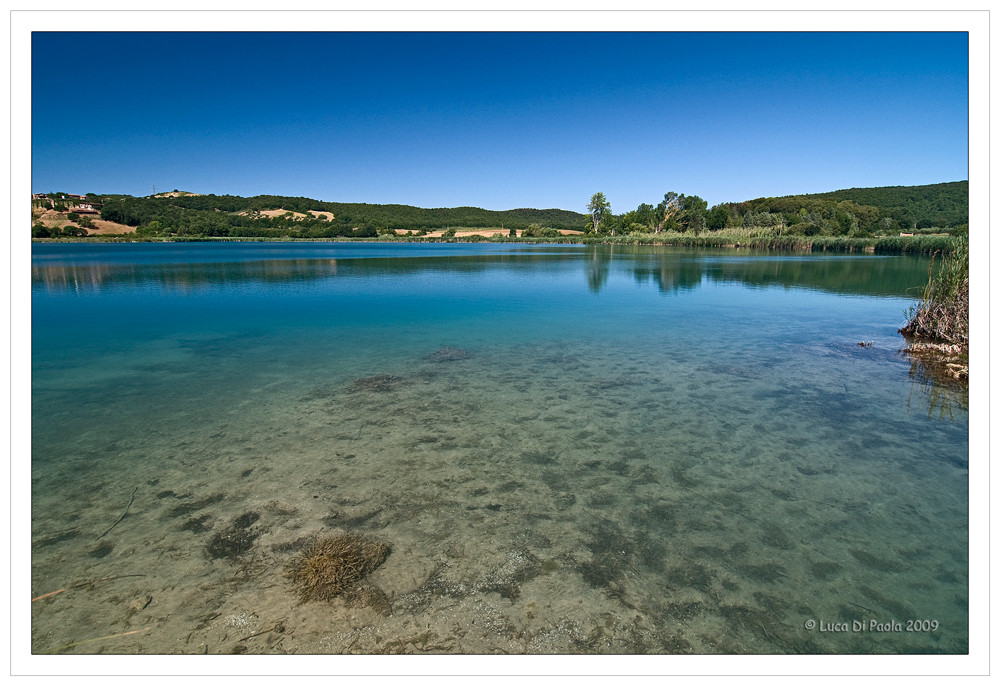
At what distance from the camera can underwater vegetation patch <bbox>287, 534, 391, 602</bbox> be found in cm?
291

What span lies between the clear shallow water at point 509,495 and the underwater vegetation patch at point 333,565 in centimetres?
10

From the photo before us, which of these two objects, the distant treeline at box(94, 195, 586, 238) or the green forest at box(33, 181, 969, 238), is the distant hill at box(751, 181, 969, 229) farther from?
the distant treeline at box(94, 195, 586, 238)

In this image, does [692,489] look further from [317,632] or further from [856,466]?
[317,632]

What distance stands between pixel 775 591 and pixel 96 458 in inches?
230

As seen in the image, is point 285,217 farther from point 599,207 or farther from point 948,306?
point 948,306

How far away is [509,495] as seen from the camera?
4004 mm

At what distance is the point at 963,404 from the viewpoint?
6238 millimetres

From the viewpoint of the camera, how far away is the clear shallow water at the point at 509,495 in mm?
2670

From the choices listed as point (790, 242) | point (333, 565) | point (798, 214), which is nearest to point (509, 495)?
point (333, 565)

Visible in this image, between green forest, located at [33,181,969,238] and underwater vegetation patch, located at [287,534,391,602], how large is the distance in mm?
65479

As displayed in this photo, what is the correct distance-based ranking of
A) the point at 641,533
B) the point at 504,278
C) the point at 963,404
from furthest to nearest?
the point at 504,278 → the point at 963,404 → the point at 641,533

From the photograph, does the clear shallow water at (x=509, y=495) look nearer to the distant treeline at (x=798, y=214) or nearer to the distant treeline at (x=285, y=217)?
the distant treeline at (x=798, y=214)

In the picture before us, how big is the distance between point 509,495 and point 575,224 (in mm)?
159165
